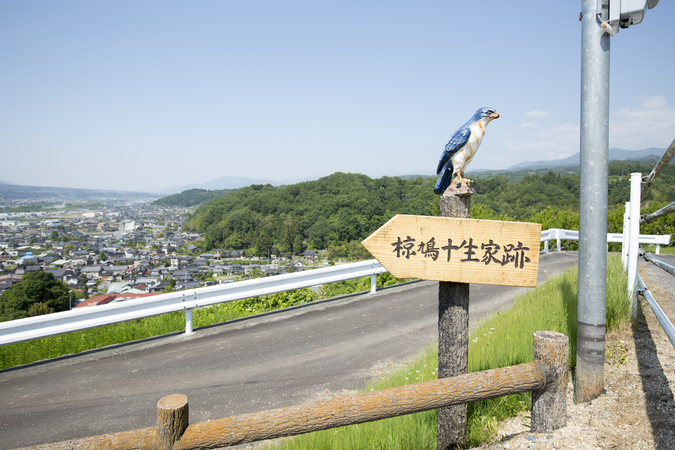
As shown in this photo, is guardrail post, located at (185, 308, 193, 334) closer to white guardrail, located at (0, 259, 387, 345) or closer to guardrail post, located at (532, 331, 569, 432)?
white guardrail, located at (0, 259, 387, 345)

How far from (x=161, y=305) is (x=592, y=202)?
5270 mm

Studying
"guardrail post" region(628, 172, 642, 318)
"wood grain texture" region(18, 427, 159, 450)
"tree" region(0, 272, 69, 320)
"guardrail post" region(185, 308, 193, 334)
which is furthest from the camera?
"tree" region(0, 272, 69, 320)

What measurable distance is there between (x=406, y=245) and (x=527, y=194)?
44.3 meters

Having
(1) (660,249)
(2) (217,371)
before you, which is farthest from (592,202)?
(1) (660,249)

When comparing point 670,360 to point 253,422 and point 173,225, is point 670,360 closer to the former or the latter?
point 253,422

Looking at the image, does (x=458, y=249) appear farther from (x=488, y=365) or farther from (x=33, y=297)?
(x=33, y=297)

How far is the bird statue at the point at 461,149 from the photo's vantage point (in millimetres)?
2582

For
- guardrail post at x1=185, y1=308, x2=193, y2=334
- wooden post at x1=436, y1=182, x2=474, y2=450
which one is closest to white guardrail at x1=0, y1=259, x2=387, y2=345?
guardrail post at x1=185, y1=308, x2=193, y2=334

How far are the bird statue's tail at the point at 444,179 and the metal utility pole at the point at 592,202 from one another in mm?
998

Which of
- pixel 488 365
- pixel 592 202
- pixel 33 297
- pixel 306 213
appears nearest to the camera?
pixel 592 202

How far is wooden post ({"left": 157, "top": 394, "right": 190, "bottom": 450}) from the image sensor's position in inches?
64.5

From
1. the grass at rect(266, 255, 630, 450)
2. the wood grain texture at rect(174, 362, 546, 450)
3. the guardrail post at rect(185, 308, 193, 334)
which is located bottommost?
the guardrail post at rect(185, 308, 193, 334)

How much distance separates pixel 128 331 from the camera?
5738 millimetres

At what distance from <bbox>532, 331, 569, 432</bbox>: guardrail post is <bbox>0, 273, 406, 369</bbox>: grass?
16.6 feet
